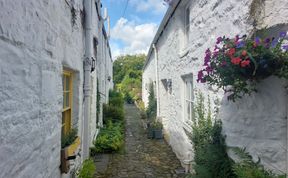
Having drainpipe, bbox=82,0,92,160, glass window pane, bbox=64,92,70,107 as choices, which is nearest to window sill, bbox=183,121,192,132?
drainpipe, bbox=82,0,92,160

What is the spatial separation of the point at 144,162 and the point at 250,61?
17.4ft

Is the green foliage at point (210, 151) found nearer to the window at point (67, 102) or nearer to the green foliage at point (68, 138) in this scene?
the green foliage at point (68, 138)

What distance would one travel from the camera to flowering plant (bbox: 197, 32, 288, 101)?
228cm

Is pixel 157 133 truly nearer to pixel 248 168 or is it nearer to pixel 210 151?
pixel 210 151

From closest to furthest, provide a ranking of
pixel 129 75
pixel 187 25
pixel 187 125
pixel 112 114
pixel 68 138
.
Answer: pixel 68 138 → pixel 187 125 → pixel 187 25 → pixel 112 114 → pixel 129 75

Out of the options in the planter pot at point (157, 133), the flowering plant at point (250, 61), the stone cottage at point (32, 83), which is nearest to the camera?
the stone cottage at point (32, 83)

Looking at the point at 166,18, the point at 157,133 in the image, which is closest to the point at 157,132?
the point at 157,133

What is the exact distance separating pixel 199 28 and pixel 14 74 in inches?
150

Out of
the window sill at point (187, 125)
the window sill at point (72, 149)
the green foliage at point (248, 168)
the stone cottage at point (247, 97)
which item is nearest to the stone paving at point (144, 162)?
the stone cottage at point (247, 97)

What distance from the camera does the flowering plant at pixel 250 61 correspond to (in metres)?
2.28

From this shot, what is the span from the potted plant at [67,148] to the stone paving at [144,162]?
1891 millimetres

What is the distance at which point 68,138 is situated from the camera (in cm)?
419

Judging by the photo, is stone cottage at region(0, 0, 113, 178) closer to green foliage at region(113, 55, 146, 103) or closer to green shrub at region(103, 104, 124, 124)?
green shrub at region(103, 104, 124, 124)

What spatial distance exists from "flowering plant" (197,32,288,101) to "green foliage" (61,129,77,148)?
2698 millimetres
